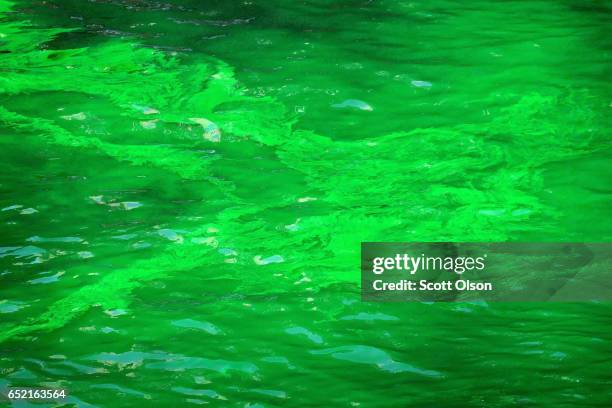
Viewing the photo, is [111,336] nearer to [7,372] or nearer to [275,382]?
[7,372]

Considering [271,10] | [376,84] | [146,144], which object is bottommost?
[146,144]

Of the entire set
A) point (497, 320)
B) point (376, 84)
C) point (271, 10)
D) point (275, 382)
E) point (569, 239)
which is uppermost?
point (271, 10)

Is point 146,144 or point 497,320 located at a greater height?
point 146,144

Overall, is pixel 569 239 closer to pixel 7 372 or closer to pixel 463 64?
pixel 463 64

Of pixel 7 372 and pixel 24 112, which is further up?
pixel 24 112

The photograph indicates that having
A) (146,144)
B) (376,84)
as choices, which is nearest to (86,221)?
(146,144)

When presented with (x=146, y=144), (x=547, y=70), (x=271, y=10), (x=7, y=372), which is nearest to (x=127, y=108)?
(x=146, y=144)
